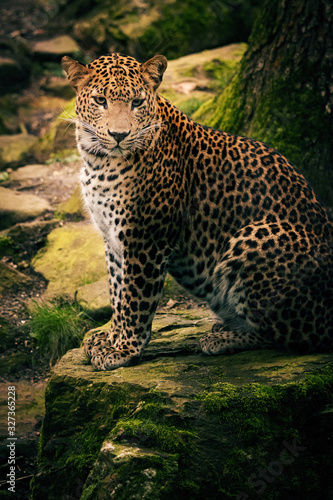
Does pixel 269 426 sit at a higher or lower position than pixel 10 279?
higher

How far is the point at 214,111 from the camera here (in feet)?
33.8

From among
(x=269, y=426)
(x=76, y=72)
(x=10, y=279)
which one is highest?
(x=76, y=72)

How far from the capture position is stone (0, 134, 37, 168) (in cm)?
1416

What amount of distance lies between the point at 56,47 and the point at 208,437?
55.2 feet

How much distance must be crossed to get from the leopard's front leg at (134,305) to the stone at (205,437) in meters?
0.49

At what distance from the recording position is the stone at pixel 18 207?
1079 cm

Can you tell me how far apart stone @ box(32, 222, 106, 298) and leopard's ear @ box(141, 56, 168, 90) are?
4356 millimetres

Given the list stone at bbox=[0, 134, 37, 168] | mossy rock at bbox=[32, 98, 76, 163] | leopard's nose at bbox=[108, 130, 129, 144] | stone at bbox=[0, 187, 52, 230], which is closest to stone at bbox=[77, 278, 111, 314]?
stone at bbox=[0, 187, 52, 230]

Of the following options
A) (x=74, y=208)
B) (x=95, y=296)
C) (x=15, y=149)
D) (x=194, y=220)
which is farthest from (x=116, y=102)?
(x=15, y=149)

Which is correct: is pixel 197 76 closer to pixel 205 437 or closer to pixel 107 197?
pixel 107 197

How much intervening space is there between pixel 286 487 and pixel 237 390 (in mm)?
800

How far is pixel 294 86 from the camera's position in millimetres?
8461

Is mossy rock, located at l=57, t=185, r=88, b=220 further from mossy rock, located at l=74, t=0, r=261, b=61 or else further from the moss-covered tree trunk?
mossy rock, located at l=74, t=0, r=261, b=61

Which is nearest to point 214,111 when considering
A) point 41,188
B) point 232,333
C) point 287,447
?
point 41,188
